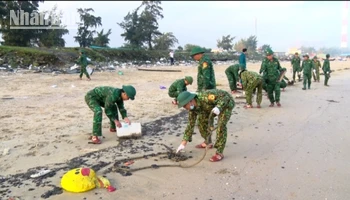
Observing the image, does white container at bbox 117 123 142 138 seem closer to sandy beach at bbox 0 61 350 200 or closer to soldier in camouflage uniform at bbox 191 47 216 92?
sandy beach at bbox 0 61 350 200

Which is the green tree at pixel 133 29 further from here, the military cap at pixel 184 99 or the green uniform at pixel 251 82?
the military cap at pixel 184 99

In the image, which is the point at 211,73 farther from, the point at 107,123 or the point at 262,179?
the point at 262,179

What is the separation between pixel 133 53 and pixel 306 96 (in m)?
19.7

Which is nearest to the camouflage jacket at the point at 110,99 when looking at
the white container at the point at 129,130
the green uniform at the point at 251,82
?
the white container at the point at 129,130

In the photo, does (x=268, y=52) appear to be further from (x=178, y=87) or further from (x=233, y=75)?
(x=178, y=87)

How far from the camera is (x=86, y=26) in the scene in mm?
30203

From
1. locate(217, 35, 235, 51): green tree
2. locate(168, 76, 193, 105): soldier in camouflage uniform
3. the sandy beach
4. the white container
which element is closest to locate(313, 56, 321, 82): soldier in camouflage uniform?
the sandy beach

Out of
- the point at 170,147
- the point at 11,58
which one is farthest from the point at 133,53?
the point at 170,147

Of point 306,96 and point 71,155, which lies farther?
point 306,96

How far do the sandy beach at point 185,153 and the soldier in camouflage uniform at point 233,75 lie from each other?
219cm

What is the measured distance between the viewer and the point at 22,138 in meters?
5.97

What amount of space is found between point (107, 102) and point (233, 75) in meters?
6.66

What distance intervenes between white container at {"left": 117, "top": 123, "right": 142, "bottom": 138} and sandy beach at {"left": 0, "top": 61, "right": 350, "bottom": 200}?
14 centimetres

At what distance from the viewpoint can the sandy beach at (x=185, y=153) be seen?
3996 mm
